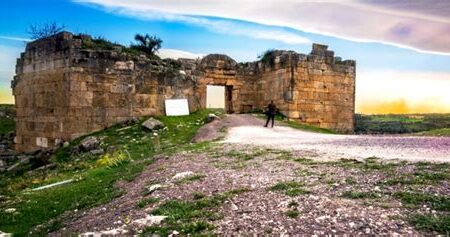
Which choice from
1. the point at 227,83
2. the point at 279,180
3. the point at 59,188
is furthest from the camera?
the point at 227,83

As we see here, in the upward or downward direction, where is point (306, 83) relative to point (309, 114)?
upward

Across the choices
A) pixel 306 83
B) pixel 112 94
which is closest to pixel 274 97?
pixel 306 83

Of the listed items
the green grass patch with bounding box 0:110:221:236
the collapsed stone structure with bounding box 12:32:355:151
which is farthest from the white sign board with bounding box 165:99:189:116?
the green grass patch with bounding box 0:110:221:236

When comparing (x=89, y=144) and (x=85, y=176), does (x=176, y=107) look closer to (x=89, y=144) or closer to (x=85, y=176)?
(x=89, y=144)

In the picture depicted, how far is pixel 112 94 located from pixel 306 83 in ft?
38.8

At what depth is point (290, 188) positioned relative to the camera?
24.0 feet

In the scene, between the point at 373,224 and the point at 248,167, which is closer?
the point at 373,224

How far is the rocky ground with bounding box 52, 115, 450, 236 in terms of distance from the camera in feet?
18.2

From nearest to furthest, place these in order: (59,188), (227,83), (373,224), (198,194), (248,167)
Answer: (373,224), (198,194), (248,167), (59,188), (227,83)

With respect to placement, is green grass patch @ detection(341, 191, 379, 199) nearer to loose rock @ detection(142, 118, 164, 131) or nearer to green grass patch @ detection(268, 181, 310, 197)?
green grass patch @ detection(268, 181, 310, 197)

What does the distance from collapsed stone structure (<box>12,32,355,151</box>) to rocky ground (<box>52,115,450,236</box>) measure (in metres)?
11.5

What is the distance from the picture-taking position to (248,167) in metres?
9.78

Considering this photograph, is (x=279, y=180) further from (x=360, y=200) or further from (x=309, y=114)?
(x=309, y=114)

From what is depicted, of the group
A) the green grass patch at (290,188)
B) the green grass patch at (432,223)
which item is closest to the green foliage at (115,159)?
the green grass patch at (290,188)
